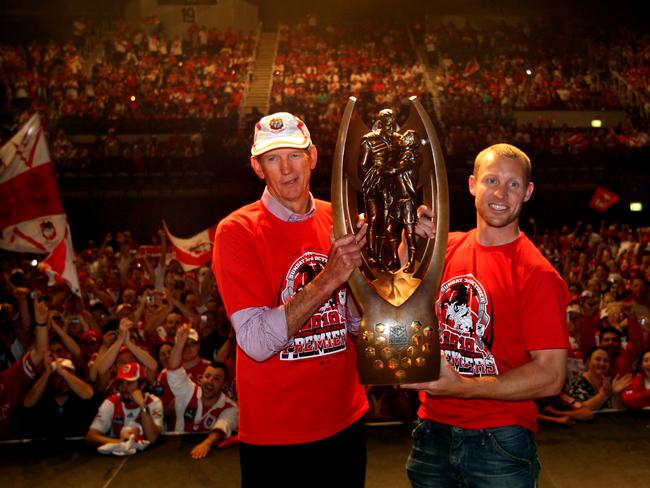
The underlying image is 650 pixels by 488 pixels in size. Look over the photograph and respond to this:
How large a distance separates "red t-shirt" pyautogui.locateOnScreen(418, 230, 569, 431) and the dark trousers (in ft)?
1.17

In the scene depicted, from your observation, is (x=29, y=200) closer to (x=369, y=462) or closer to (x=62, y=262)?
(x=62, y=262)

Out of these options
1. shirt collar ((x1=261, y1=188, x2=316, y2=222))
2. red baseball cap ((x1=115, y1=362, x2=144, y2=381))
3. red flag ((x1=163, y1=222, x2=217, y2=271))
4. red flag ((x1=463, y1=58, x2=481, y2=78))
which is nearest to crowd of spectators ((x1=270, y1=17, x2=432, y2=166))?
red flag ((x1=463, y1=58, x2=481, y2=78))

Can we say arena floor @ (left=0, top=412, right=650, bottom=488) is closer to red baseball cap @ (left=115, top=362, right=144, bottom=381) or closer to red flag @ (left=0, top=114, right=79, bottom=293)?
red baseball cap @ (left=115, top=362, right=144, bottom=381)

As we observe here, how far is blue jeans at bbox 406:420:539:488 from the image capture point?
191cm

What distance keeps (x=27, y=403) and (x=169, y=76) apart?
1536 cm

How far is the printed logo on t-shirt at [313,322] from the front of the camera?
78.9 inches

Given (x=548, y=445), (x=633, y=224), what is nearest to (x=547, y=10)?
(x=633, y=224)

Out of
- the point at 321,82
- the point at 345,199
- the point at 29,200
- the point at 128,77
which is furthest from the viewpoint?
the point at 128,77

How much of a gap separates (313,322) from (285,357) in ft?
0.46

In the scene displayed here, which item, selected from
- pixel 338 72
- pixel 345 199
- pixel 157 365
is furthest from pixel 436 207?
pixel 338 72

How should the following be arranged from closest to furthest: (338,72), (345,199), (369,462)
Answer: (345,199) → (369,462) → (338,72)

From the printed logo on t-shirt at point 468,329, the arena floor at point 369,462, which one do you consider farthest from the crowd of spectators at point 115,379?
the printed logo on t-shirt at point 468,329

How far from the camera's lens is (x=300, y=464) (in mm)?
2023

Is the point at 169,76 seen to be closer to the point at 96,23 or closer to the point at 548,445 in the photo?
the point at 96,23
